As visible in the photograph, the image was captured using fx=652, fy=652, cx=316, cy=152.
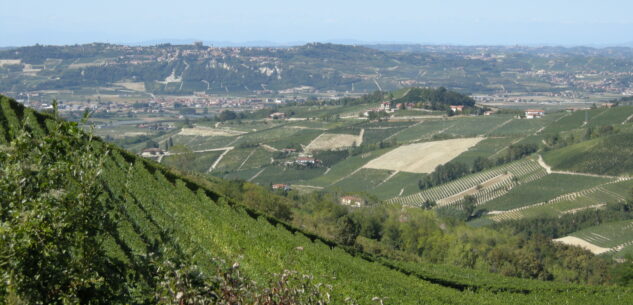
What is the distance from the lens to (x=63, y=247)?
8.35 meters

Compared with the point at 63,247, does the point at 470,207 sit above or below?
below

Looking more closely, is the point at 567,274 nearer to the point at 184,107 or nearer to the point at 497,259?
the point at 497,259

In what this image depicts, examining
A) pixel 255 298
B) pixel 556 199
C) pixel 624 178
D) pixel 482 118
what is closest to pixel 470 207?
pixel 556 199

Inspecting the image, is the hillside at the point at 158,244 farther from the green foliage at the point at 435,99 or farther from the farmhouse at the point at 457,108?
the green foliage at the point at 435,99

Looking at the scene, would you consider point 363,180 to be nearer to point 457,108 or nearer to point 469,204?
point 469,204

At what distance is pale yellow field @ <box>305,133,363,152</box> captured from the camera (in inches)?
4090

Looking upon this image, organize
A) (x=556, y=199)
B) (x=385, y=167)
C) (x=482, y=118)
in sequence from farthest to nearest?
(x=482, y=118) < (x=385, y=167) < (x=556, y=199)

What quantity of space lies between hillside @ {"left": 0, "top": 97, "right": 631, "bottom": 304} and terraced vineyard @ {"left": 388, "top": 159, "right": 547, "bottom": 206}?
4136 cm

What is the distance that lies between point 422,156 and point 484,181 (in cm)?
1388

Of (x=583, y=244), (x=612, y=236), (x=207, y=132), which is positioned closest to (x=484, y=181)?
(x=612, y=236)

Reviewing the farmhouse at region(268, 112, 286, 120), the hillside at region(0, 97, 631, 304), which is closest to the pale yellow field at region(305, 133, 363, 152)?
the farmhouse at region(268, 112, 286, 120)

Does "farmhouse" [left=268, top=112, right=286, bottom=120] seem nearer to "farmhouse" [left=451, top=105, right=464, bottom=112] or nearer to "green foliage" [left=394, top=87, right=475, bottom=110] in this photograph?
"green foliage" [left=394, top=87, right=475, bottom=110]

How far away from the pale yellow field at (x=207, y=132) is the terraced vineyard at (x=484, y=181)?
157 ft

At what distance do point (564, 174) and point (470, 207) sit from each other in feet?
43.2
